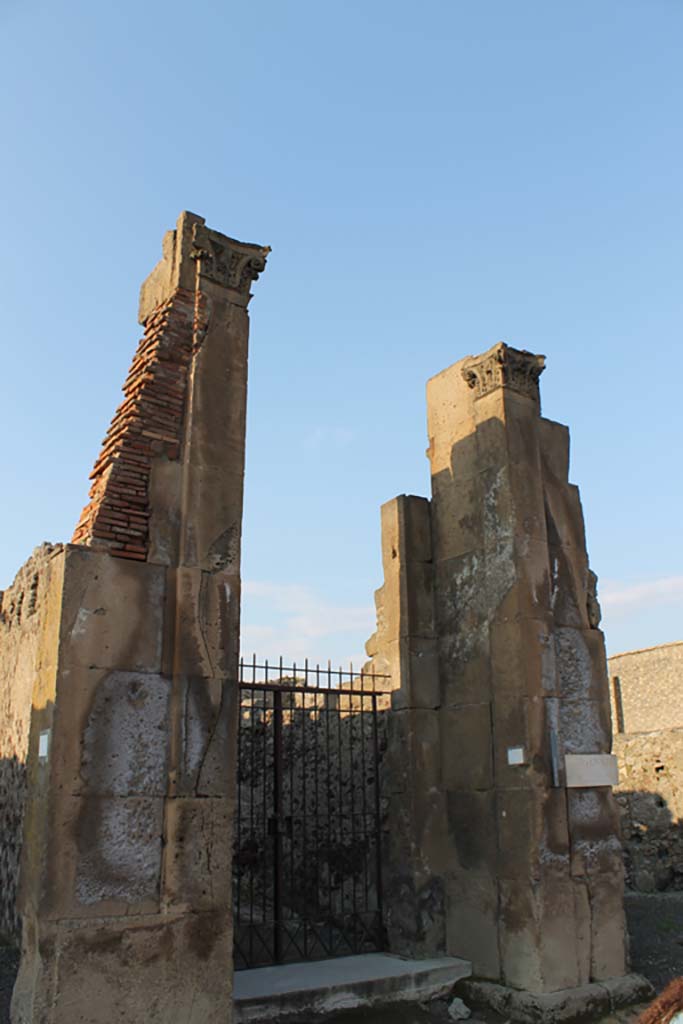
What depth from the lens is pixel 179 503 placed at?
20.4 feet

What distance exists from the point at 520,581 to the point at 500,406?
1646 mm

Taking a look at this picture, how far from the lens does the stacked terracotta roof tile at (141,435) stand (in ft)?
19.6

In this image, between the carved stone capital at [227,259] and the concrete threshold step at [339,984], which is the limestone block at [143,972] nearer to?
the concrete threshold step at [339,984]

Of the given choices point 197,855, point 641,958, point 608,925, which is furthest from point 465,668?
point 197,855

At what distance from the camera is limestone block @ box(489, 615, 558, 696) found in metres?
7.50

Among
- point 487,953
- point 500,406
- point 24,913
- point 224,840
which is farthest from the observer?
point 500,406

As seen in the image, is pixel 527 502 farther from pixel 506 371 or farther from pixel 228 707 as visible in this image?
pixel 228 707

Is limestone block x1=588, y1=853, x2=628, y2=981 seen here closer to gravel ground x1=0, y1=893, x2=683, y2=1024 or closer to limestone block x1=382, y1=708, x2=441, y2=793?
gravel ground x1=0, y1=893, x2=683, y2=1024

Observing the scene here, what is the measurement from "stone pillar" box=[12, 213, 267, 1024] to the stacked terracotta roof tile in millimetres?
11

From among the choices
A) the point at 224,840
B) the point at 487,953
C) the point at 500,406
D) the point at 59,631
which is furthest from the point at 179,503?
the point at 487,953

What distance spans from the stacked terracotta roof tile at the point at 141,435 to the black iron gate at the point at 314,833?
200 cm

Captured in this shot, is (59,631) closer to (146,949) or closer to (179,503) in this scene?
(179,503)

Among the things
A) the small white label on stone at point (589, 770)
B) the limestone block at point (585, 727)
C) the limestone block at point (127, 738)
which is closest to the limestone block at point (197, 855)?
the limestone block at point (127, 738)

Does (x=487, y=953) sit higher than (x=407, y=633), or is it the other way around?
(x=407, y=633)
